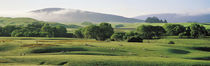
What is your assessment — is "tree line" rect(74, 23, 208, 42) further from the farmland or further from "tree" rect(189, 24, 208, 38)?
the farmland

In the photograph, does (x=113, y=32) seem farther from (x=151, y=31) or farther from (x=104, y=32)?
(x=151, y=31)

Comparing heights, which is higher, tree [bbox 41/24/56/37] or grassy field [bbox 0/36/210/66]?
grassy field [bbox 0/36/210/66]

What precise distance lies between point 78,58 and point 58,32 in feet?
406

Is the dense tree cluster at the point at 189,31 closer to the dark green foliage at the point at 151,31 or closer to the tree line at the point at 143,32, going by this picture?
the tree line at the point at 143,32

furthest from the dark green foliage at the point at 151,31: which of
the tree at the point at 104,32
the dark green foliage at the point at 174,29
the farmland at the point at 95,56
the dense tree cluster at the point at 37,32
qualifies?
the farmland at the point at 95,56

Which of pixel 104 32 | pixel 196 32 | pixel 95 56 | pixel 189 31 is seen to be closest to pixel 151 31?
pixel 189 31

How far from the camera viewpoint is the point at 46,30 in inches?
6781

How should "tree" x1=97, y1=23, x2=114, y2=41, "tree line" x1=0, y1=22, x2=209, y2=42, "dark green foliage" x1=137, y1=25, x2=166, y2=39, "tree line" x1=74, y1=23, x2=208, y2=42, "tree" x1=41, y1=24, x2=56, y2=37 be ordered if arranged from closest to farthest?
1. "tree line" x1=74, y1=23, x2=208, y2=42
2. "tree" x1=97, y1=23, x2=114, y2=41
3. "tree line" x1=0, y1=22, x2=209, y2=42
4. "dark green foliage" x1=137, y1=25, x2=166, y2=39
5. "tree" x1=41, y1=24, x2=56, y2=37

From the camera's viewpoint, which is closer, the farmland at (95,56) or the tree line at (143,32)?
the farmland at (95,56)

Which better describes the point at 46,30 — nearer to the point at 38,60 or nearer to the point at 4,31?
the point at 4,31

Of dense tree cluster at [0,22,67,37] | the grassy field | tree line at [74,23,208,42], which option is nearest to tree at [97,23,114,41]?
tree line at [74,23,208,42]

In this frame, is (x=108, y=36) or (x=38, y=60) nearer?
(x=38, y=60)

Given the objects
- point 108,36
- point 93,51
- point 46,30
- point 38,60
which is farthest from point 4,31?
point 38,60

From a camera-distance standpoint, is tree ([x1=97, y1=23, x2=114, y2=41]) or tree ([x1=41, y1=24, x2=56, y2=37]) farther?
tree ([x1=41, y1=24, x2=56, y2=37])
